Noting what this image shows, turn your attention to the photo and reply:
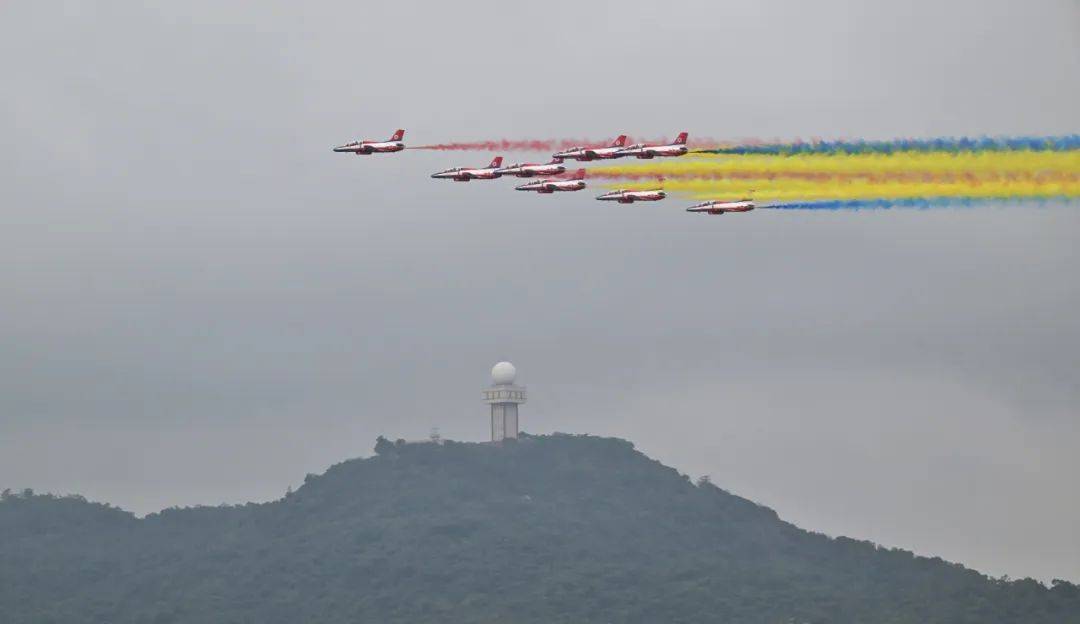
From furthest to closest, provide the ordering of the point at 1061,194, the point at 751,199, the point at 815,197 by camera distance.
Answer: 1. the point at 751,199
2. the point at 815,197
3. the point at 1061,194

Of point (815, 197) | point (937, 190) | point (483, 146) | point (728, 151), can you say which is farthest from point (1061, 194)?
point (483, 146)

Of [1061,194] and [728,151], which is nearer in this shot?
[1061,194]

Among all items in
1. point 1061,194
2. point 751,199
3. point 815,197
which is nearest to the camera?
point 1061,194

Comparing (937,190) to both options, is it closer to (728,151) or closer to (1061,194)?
(1061,194)

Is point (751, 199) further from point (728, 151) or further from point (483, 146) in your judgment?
point (483, 146)

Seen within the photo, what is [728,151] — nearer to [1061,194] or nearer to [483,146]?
[483,146]

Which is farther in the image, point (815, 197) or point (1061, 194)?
point (815, 197)

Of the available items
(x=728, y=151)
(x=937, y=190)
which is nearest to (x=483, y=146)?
(x=728, y=151)
